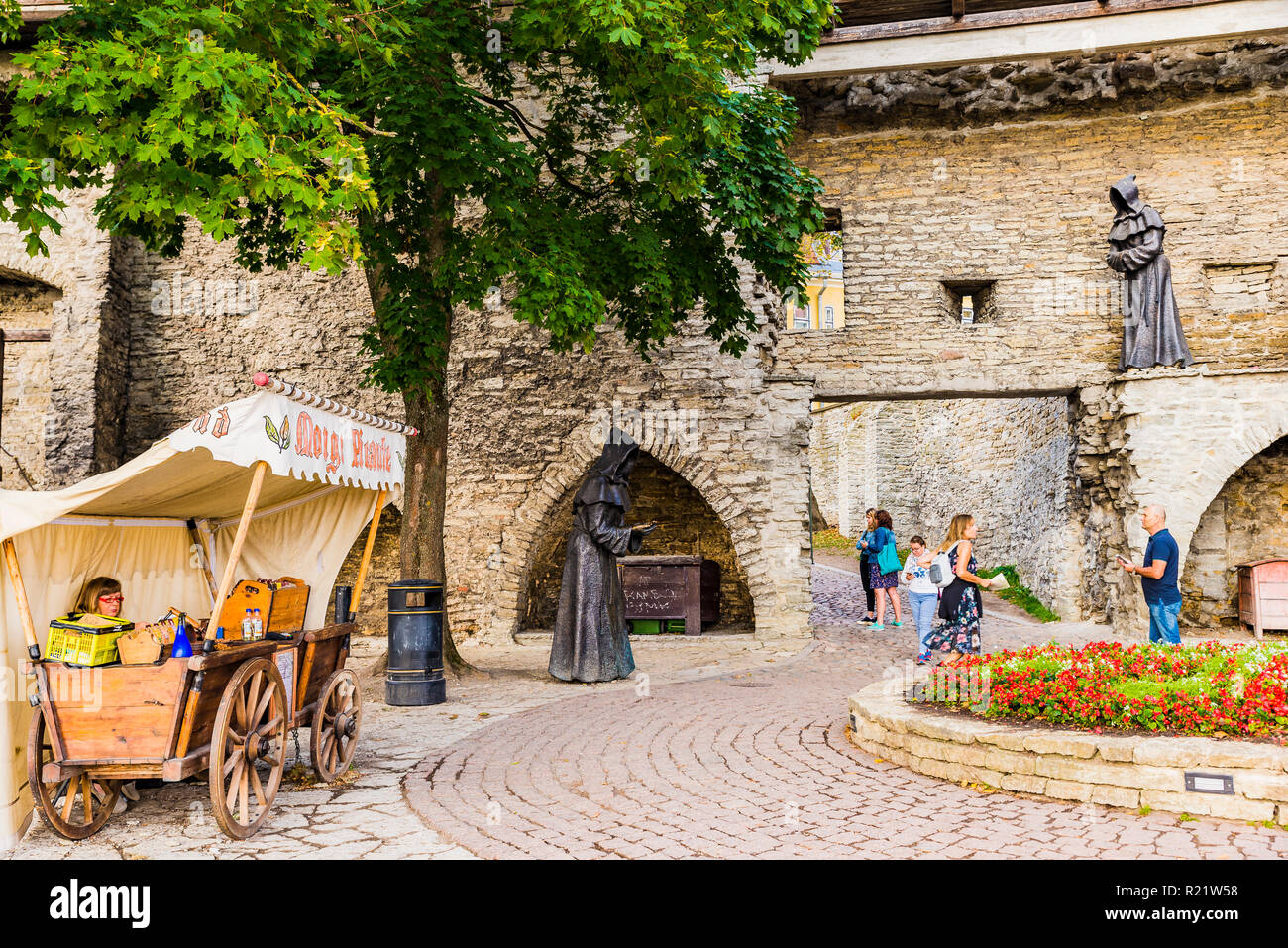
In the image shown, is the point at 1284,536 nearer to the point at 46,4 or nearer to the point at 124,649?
the point at 124,649

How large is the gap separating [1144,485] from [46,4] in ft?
50.4

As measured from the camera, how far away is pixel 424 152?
7242mm

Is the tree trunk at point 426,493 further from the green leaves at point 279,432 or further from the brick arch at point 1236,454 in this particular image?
the brick arch at point 1236,454

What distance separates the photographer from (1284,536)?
1199cm

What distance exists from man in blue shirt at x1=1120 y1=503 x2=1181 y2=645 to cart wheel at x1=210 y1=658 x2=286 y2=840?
6.40 m

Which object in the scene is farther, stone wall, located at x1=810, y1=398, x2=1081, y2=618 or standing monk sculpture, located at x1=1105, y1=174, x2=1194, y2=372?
stone wall, located at x1=810, y1=398, x2=1081, y2=618

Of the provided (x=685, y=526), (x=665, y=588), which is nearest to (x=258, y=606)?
(x=665, y=588)

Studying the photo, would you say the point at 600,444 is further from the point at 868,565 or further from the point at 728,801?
the point at 728,801

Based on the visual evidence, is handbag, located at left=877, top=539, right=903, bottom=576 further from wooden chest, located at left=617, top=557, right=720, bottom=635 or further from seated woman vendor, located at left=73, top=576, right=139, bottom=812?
seated woman vendor, located at left=73, top=576, right=139, bottom=812

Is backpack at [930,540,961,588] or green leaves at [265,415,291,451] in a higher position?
green leaves at [265,415,291,451]

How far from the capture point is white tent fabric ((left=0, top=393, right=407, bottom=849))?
3.87 meters

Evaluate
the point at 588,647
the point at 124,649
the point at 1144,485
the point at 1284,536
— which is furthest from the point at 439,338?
the point at 1284,536

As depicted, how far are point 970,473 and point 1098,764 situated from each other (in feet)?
48.6

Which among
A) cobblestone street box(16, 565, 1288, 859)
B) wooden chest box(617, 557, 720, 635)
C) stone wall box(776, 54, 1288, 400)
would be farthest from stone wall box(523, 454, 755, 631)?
cobblestone street box(16, 565, 1288, 859)
